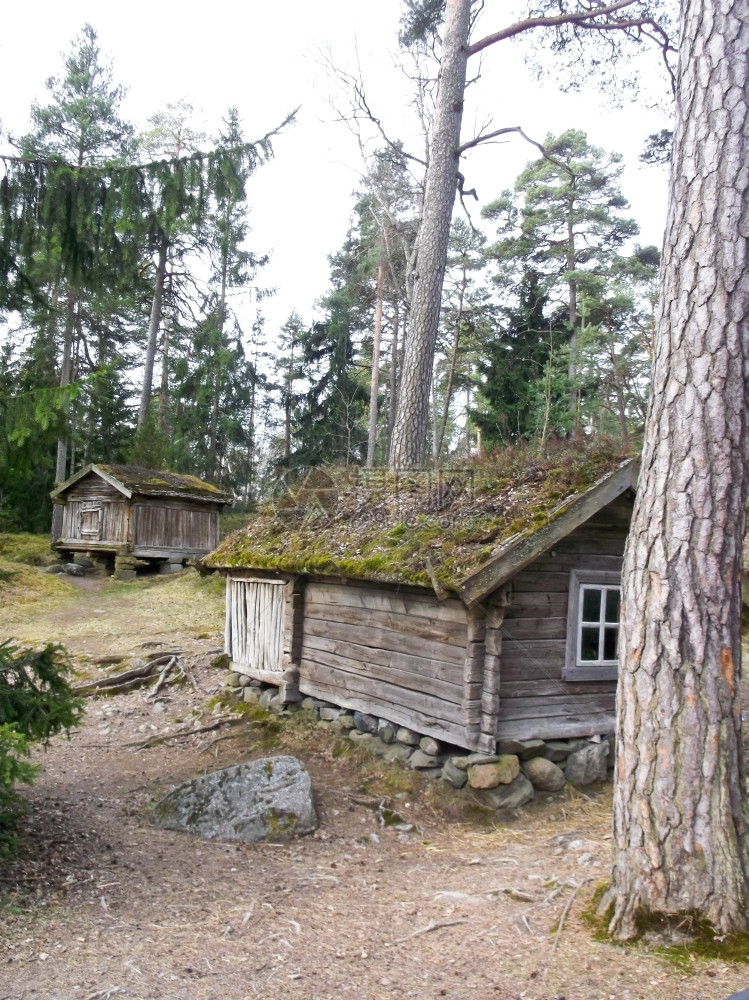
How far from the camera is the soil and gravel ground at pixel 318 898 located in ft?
13.1

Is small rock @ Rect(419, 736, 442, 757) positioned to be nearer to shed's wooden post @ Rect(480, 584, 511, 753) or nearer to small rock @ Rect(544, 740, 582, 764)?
shed's wooden post @ Rect(480, 584, 511, 753)

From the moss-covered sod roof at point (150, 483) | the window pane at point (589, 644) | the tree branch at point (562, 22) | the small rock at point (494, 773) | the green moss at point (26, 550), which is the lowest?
the small rock at point (494, 773)

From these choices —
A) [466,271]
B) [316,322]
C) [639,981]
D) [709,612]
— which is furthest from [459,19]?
[316,322]

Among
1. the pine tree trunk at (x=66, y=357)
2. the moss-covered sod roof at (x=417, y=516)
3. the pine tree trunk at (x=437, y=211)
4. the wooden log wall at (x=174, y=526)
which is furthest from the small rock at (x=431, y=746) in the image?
the pine tree trunk at (x=66, y=357)

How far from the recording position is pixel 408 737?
8203 mm

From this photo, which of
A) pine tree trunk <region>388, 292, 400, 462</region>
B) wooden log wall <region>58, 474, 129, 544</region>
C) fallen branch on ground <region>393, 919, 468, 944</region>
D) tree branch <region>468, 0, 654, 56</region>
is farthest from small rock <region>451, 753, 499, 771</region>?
pine tree trunk <region>388, 292, 400, 462</region>

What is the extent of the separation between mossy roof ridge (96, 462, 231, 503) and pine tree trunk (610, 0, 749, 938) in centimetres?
2315

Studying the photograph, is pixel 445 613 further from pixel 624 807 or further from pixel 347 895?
pixel 624 807

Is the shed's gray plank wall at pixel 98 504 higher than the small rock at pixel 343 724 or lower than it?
higher

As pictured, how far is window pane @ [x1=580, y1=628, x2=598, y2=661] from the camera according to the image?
8.23m

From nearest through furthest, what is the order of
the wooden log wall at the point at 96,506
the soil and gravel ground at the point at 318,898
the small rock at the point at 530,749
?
the soil and gravel ground at the point at 318,898, the small rock at the point at 530,749, the wooden log wall at the point at 96,506

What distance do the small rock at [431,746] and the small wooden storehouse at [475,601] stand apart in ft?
0.30

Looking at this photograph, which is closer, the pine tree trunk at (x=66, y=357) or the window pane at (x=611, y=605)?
the window pane at (x=611, y=605)

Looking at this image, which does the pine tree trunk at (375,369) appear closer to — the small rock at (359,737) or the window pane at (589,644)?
the small rock at (359,737)
